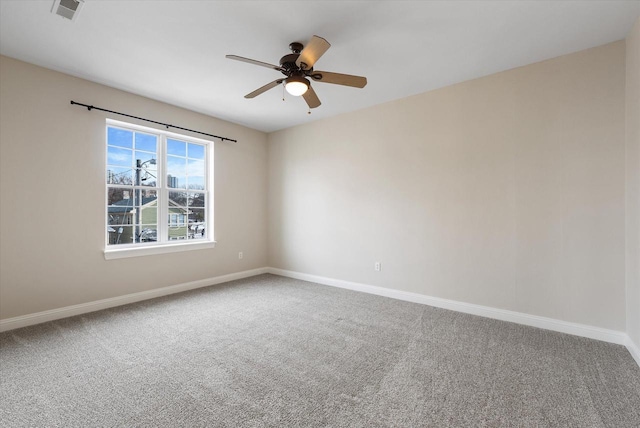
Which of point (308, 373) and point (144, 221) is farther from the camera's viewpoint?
point (144, 221)

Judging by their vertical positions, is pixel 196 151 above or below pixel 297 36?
below

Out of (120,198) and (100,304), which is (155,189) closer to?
(120,198)

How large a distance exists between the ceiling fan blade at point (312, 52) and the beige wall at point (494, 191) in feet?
6.41

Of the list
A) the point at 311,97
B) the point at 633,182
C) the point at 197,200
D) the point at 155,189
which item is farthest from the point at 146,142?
the point at 633,182

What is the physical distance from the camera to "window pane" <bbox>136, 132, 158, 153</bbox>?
3.82 metres

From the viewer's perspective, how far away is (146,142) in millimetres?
3893

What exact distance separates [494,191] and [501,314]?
1.34 metres

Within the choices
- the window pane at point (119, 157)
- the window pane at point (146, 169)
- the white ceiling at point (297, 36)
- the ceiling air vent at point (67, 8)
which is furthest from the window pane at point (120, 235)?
the ceiling air vent at point (67, 8)

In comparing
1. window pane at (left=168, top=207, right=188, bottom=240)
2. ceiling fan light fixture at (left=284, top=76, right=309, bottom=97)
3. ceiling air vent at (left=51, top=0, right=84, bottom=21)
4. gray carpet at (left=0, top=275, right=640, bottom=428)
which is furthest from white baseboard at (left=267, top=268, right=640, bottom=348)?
ceiling air vent at (left=51, top=0, right=84, bottom=21)

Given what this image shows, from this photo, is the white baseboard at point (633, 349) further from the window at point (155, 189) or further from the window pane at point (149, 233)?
the window pane at point (149, 233)

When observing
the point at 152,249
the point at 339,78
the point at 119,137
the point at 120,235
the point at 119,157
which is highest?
the point at 339,78

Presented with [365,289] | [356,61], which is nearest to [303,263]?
[365,289]

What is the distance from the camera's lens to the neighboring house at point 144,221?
3.58 metres

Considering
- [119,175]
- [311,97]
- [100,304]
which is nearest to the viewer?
[311,97]
